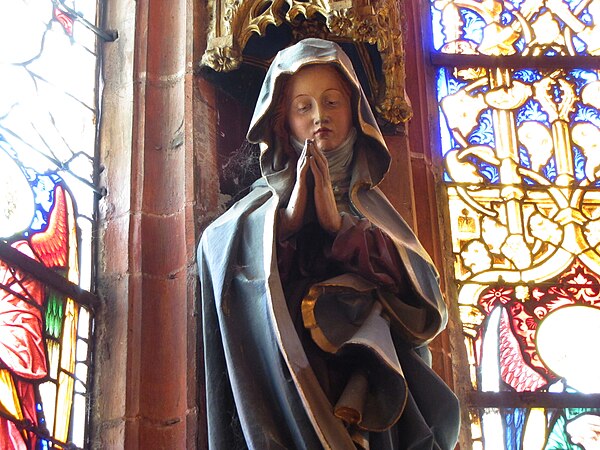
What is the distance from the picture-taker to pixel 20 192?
5.46 m

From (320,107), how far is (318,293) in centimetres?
60

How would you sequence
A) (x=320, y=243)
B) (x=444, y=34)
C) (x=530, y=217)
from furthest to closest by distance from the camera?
(x=444, y=34), (x=530, y=217), (x=320, y=243)

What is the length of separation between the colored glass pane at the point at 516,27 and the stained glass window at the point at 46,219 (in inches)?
54.5

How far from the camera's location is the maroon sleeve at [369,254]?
204 inches

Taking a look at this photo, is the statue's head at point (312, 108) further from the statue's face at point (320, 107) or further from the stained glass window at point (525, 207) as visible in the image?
the stained glass window at point (525, 207)

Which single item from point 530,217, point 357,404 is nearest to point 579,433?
point 530,217

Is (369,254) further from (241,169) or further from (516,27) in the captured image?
(516,27)

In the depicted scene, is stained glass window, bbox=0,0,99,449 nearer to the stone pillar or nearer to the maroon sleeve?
the stone pillar

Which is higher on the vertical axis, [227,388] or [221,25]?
[221,25]

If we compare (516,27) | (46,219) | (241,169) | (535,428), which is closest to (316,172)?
(241,169)

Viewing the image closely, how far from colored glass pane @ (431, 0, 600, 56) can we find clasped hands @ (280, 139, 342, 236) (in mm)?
1696

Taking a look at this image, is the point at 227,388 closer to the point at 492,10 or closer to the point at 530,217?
the point at 530,217

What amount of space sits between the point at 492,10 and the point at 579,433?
5.79 ft

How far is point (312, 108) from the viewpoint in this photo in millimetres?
5438
